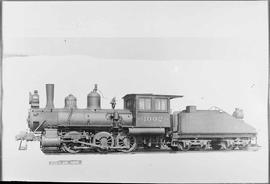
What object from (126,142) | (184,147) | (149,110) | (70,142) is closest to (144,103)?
(149,110)

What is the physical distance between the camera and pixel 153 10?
8.72 ft

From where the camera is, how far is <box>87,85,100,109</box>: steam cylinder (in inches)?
104

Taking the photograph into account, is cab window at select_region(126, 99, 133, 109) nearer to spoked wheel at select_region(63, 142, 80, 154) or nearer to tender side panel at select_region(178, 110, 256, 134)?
tender side panel at select_region(178, 110, 256, 134)

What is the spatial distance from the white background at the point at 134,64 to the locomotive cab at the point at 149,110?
62 millimetres

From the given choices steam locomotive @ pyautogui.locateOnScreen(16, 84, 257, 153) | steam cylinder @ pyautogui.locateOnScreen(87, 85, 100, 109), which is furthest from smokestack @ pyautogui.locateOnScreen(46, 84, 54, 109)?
steam cylinder @ pyautogui.locateOnScreen(87, 85, 100, 109)

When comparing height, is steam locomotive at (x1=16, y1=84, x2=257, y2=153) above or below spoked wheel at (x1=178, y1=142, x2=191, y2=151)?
above

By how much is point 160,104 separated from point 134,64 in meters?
0.31

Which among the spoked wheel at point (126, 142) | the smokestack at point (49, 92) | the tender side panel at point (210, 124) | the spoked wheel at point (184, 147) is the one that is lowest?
the spoked wheel at point (184, 147)

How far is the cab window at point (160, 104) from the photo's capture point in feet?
8.84

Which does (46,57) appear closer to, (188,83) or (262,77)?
(188,83)

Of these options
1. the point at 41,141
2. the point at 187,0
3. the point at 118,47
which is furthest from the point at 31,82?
the point at 187,0

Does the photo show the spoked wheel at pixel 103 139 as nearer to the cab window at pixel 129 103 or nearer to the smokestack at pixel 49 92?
the cab window at pixel 129 103

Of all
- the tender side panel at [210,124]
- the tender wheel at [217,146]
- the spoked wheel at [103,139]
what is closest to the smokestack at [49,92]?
the spoked wheel at [103,139]

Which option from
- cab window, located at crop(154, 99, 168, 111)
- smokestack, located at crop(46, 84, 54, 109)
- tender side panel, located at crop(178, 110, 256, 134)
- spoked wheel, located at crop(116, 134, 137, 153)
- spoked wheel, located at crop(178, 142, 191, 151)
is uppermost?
smokestack, located at crop(46, 84, 54, 109)
